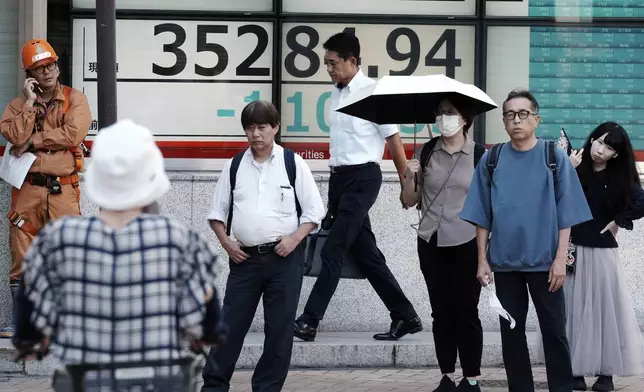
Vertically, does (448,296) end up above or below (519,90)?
below

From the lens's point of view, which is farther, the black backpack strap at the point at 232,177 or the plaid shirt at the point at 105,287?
the black backpack strap at the point at 232,177

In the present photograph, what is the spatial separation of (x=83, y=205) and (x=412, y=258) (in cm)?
248

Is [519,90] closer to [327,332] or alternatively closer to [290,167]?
[290,167]

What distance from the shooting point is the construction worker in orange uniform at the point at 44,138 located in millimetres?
8891

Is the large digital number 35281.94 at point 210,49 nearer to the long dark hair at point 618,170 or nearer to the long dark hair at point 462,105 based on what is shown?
the long dark hair at point 462,105

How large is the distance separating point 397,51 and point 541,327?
3.55 meters

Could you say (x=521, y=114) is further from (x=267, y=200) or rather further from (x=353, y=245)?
(x=353, y=245)

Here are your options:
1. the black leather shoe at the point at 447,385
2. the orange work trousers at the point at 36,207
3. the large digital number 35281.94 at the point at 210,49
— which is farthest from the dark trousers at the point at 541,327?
the large digital number 35281.94 at the point at 210,49

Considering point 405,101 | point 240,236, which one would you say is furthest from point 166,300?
point 405,101

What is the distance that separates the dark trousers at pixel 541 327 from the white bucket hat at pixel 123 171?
3378mm

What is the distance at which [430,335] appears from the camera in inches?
376

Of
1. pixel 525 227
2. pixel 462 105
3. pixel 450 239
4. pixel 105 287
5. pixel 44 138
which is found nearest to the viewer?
pixel 105 287

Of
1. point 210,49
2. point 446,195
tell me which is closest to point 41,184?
point 210,49

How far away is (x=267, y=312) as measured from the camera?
23.8ft
